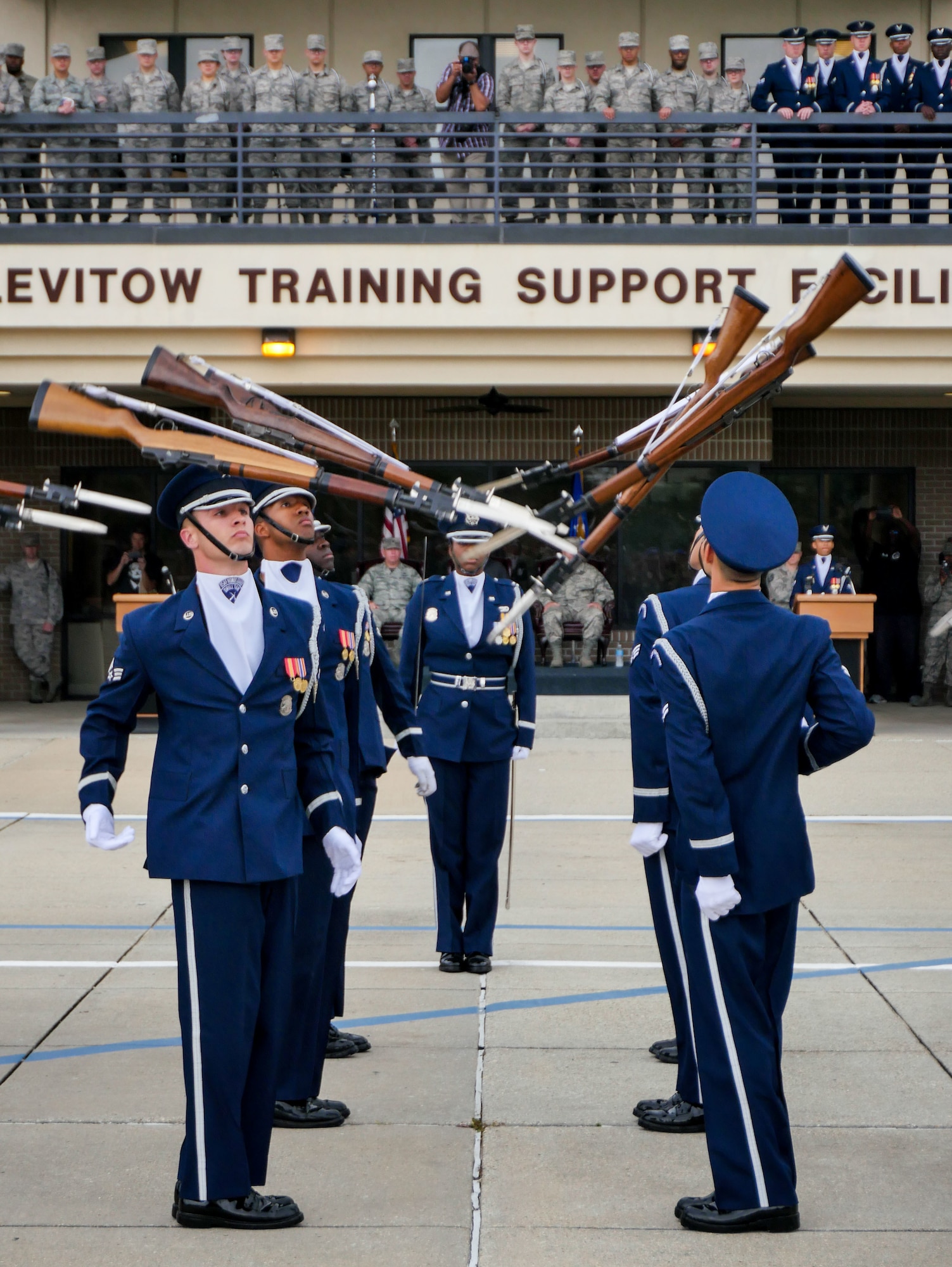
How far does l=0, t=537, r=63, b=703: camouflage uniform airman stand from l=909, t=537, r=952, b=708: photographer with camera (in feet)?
34.2

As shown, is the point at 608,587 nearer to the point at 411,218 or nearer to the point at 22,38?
the point at 411,218

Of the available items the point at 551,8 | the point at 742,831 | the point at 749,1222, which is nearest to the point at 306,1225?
the point at 749,1222

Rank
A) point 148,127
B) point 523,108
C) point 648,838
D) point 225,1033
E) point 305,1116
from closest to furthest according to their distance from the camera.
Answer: point 225,1033 < point 648,838 < point 305,1116 < point 523,108 < point 148,127

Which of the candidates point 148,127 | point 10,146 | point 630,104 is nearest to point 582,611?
point 630,104

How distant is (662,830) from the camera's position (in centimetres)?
515

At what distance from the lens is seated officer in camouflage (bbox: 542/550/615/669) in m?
17.4

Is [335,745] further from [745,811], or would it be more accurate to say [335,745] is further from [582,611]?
[582,611]

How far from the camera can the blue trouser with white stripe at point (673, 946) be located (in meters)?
5.14

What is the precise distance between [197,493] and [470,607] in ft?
10.4

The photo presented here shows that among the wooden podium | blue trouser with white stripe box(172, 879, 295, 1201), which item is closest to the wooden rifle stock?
blue trouser with white stripe box(172, 879, 295, 1201)

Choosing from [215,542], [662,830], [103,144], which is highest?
[103,144]

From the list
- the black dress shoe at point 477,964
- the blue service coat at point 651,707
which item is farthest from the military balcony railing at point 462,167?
the blue service coat at point 651,707

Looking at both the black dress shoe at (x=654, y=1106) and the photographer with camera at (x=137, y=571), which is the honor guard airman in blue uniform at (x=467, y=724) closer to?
the black dress shoe at (x=654, y=1106)

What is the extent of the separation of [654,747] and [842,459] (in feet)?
49.2
